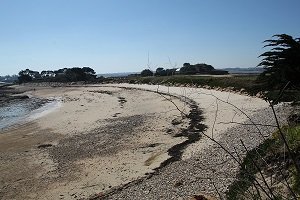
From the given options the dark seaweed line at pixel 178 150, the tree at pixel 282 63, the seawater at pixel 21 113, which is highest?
the tree at pixel 282 63

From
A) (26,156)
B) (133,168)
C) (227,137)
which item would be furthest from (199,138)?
(26,156)

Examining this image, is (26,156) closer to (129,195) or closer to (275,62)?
(129,195)

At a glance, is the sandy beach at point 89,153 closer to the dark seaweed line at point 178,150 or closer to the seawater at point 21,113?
the dark seaweed line at point 178,150

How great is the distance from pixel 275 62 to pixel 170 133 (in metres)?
8.69

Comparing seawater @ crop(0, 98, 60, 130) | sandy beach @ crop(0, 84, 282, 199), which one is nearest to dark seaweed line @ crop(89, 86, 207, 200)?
sandy beach @ crop(0, 84, 282, 199)

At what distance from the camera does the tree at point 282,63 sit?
34.1 ft

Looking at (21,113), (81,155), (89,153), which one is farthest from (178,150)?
(21,113)

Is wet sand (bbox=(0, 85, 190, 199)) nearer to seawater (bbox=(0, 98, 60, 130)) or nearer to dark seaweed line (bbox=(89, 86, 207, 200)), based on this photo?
dark seaweed line (bbox=(89, 86, 207, 200))

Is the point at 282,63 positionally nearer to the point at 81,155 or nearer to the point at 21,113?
the point at 81,155

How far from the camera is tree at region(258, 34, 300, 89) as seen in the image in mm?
10398

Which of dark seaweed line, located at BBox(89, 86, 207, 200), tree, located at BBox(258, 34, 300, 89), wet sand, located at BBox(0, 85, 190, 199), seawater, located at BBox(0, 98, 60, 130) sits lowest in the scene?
seawater, located at BBox(0, 98, 60, 130)

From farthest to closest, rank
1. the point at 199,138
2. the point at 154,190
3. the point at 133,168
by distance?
the point at 199,138, the point at 133,168, the point at 154,190

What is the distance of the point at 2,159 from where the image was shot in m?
16.7

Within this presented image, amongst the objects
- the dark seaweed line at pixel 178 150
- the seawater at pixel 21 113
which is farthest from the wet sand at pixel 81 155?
the seawater at pixel 21 113
